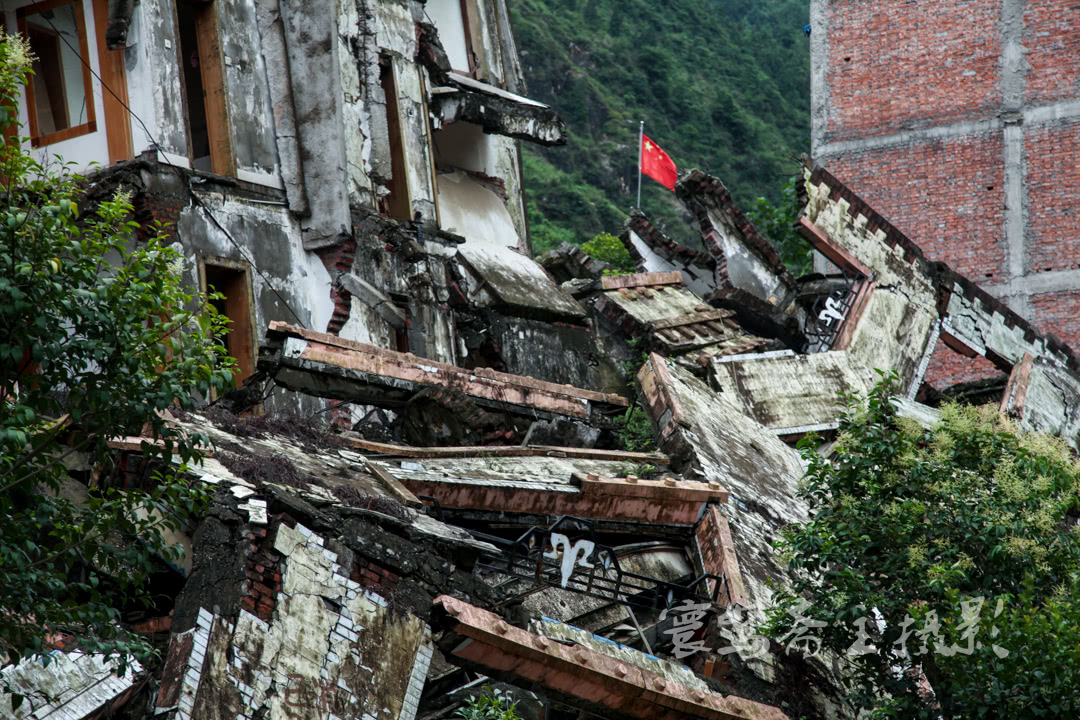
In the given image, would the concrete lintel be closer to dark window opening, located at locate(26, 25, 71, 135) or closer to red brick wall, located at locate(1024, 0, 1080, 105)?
red brick wall, located at locate(1024, 0, 1080, 105)

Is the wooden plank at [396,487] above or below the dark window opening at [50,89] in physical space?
below

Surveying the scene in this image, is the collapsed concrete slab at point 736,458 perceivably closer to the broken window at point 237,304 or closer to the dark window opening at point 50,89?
the broken window at point 237,304

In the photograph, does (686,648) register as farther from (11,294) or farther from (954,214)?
(954,214)

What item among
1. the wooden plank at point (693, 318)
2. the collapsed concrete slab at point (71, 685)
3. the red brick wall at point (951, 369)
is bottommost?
the red brick wall at point (951, 369)

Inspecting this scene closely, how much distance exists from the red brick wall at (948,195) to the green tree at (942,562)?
16694mm

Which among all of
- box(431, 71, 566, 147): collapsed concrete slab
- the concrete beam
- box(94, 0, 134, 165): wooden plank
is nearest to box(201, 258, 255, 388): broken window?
box(94, 0, 134, 165): wooden plank

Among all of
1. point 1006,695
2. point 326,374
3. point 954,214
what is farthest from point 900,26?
point 1006,695

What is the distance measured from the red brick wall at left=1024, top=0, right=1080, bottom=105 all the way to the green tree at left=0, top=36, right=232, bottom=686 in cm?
2292

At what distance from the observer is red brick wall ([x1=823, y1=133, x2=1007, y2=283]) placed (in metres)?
27.7

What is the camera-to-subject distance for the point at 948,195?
28.0 metres

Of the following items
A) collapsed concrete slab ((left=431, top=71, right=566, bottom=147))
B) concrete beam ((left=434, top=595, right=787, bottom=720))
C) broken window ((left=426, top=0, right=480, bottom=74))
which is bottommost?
concrete beam ((left=434, top=595, right=787, bottom=720))

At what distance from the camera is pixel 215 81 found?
1675 centimetres

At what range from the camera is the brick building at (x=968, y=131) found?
27422 millimetres

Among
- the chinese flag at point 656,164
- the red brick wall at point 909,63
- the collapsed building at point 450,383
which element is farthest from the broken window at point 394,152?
the red brick wall at point 909,63
